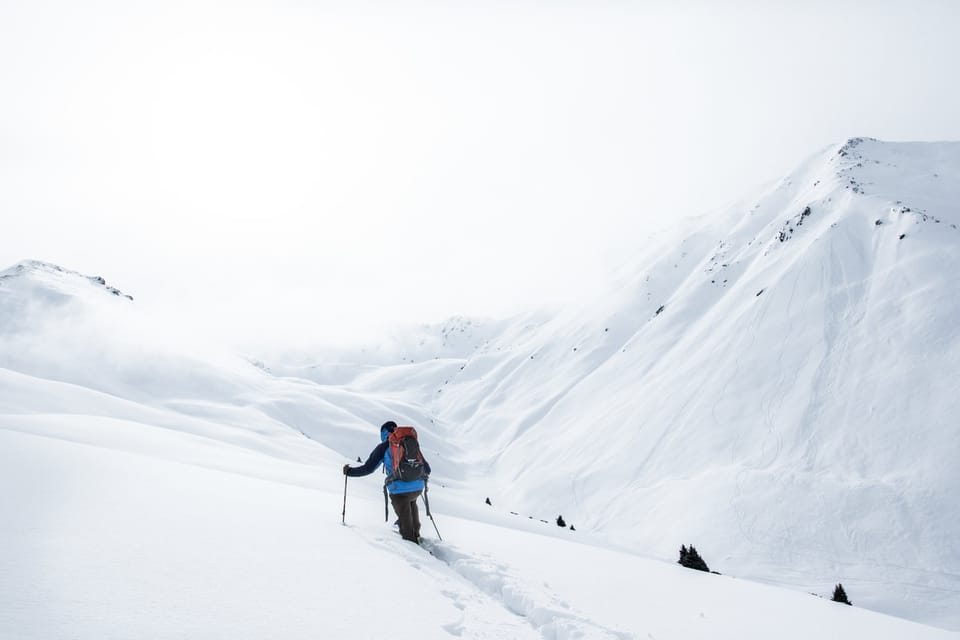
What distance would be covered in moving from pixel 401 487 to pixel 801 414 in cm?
4981

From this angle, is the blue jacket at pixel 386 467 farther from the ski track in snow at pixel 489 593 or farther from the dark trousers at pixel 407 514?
the ski track in snow at pixel 489 593

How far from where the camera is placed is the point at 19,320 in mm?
90875

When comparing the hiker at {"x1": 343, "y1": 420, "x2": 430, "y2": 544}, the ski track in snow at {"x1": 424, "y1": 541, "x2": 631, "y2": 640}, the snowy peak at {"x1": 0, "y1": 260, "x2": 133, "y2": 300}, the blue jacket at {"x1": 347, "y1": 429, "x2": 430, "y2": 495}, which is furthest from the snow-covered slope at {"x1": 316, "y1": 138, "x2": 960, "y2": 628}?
the snowy peak at {"x1": 0, "y1": 260, "x2": 133, "y2": 300}

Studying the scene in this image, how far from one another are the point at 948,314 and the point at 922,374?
893 centimetres

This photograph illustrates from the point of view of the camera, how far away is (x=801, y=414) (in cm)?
4878

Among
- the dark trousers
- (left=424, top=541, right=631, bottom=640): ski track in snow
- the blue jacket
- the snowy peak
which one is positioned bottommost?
(left=424, top=541, right=631, bottom=640): ski track in snow

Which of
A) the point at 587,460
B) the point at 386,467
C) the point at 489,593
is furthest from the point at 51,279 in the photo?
the point at 489,593

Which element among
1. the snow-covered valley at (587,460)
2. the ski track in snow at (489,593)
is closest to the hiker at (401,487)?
the snow-covered valley at (587,460)

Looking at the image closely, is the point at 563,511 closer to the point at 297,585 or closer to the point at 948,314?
the point at 948,314

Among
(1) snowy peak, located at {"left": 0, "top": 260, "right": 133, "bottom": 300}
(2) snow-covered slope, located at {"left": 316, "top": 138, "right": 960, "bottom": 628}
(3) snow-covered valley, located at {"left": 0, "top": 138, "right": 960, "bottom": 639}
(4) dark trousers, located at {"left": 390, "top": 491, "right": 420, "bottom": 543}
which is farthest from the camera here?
(1) snowy peak, located at {"left": 0, "top": 260, "right": 133, "bottom": 300}

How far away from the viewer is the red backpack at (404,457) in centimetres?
1040

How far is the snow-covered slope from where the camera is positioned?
3572cm

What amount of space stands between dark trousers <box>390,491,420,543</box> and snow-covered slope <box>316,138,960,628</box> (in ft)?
107

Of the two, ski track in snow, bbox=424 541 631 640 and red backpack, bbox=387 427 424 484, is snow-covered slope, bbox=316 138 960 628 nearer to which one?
red backpack, bbox=387 427 424 484
